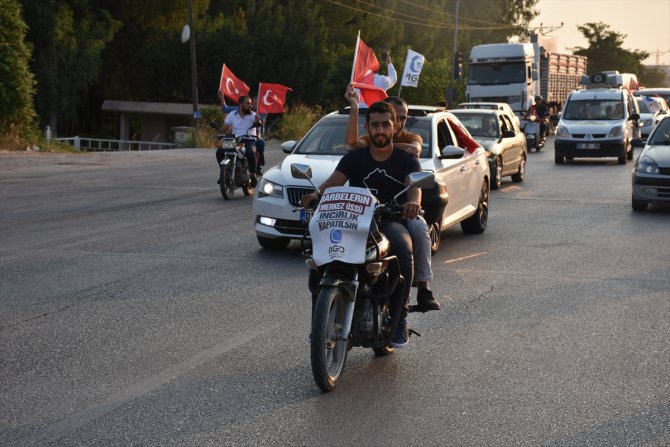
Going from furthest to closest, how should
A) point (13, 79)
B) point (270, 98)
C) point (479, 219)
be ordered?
point (13, 79) → point (270, 98) → point (479, 219)

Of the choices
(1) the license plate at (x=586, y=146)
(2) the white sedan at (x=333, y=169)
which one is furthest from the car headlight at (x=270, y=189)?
(1) the license plate at (x=586, y=146)

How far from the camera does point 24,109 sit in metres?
34.9

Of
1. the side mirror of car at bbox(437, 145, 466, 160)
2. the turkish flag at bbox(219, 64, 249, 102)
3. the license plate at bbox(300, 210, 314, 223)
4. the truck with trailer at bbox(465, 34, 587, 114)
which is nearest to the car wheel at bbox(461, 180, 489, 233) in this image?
the side mirror of car at bbox(437, 145, 466, 160)

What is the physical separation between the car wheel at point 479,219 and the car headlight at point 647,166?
396 cm

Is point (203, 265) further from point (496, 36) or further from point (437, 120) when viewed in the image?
point (496, 36)

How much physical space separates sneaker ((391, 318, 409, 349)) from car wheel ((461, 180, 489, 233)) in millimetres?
7115

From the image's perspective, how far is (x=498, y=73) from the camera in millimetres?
44250

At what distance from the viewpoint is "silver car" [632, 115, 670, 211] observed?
56.7ft

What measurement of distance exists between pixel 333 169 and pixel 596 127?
1986cm

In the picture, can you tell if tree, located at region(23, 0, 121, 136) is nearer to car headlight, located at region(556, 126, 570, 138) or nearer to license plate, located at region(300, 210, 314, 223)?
car headlight, located at region(556, 126, 570, 138)

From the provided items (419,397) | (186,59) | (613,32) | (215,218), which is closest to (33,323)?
(419,397)

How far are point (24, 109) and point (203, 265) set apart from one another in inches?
991

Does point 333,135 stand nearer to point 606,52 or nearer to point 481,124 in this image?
point 481,124

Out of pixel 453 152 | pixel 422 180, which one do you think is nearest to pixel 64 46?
pixel 453 152
